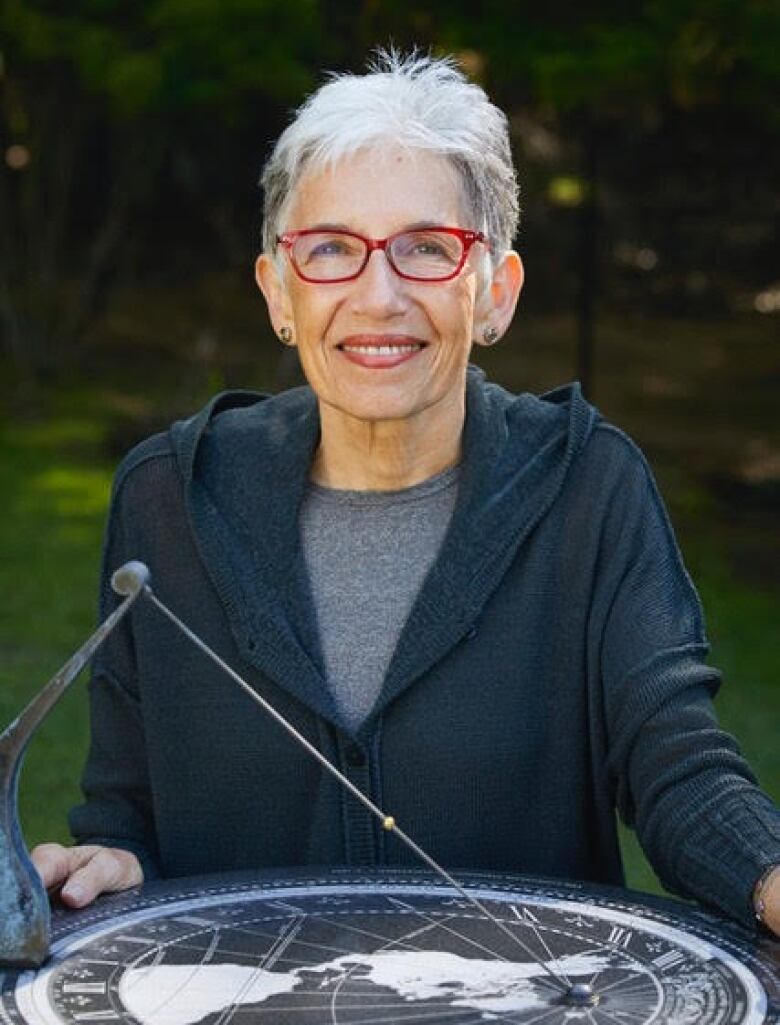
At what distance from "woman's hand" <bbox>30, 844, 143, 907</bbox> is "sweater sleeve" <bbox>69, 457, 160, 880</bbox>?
24cm

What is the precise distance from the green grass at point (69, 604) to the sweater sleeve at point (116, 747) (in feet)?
9.05

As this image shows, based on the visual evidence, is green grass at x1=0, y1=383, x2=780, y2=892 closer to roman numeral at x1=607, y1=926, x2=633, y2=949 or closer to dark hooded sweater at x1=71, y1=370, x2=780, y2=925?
dark hooded sweater at x1=71, y1=370, x2=780, y2=925

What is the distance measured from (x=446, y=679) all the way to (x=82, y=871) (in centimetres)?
54

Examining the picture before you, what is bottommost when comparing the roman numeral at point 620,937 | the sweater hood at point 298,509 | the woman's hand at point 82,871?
the roman numeral at point 620,937

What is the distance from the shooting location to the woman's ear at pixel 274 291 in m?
2.93

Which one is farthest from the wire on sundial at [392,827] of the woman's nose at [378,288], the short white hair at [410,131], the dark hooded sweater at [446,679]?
the short white hair at [410,131]

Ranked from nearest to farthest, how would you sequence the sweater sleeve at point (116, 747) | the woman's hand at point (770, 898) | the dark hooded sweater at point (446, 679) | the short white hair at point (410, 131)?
the woman's hand at point (770, 898), the short white hair at point (410, 131), the dark hooded sweater at point (446, 679), the sweater sleeve at point (116, 747)

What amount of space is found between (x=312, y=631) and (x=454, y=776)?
0.27 metres

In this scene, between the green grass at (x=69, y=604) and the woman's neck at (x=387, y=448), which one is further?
the green grass at (x=69, y=604)

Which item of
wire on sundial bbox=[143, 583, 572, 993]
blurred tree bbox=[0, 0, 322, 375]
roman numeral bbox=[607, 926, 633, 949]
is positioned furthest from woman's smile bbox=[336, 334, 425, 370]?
blurred tree bbox=[0, 0, 322, 375]

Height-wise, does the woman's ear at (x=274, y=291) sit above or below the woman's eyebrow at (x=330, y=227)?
below

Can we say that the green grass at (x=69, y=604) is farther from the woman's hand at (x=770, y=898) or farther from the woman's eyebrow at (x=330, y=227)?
the woman's eyebrow at (x=330, y=227)

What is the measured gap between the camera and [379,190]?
108 inches

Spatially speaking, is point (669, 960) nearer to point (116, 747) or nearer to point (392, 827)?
point (392, 827)
